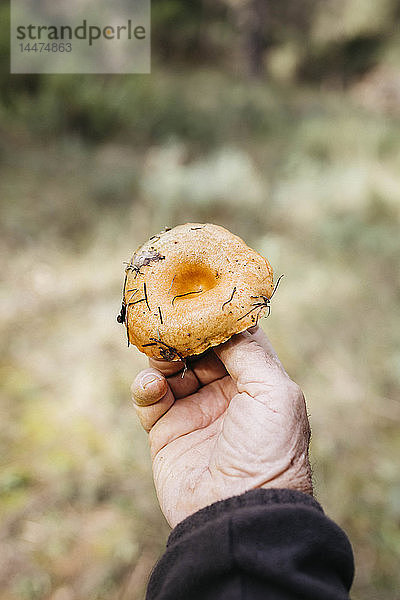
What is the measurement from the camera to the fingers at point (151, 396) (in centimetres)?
188

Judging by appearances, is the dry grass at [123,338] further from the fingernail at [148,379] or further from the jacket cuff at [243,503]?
the jacket cuff at [243,503]

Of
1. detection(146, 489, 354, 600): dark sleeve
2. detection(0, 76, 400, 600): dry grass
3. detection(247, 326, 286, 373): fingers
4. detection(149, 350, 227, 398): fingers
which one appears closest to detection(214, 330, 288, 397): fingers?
detection(247, 326, 286, 373): fingers

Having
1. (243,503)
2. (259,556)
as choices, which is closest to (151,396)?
(243,503)

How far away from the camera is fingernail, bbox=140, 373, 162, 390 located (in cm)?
188

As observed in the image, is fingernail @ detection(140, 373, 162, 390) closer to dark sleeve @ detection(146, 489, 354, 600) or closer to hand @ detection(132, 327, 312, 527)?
hand @ detection(132, 327, 312, 527)

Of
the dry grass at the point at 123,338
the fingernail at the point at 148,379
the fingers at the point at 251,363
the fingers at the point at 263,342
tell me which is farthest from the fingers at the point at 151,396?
the dry grass at the point at 123,338

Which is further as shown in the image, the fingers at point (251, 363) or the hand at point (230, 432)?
the fingers at point (251, 363)

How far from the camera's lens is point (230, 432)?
1.62 m

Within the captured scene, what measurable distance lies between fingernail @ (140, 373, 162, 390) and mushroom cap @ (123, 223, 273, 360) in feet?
0.46

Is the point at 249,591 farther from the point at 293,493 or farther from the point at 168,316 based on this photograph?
the point at 168,316

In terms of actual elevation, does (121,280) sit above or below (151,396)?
below

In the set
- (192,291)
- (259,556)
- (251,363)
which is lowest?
(259,556)

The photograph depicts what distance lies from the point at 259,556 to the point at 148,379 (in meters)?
0.88

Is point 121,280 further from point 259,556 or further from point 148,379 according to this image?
point 259,556
